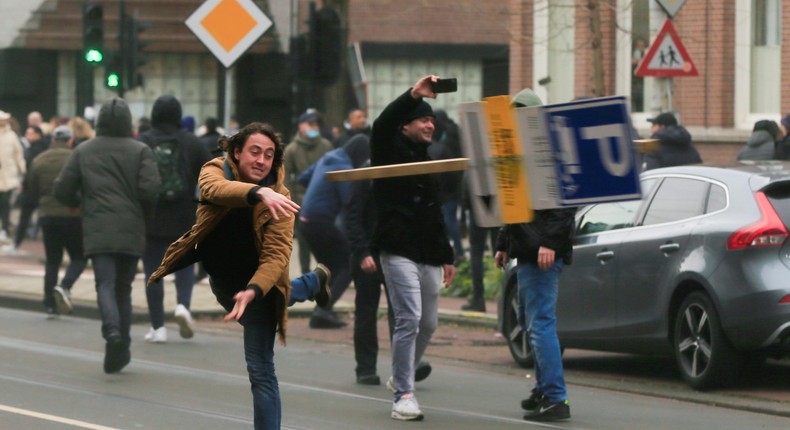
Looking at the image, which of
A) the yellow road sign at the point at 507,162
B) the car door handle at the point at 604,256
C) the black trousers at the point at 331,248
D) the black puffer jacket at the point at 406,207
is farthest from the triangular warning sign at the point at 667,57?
the yellow road sign at the point at 507,162

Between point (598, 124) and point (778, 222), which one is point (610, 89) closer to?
point (778, 222)

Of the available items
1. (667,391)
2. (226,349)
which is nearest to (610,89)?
(226,349)

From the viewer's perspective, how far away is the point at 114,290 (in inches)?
459

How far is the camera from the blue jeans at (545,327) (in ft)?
30.5

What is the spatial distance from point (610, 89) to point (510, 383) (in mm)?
12176

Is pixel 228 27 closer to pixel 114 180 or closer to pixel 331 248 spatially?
pixel 331 248

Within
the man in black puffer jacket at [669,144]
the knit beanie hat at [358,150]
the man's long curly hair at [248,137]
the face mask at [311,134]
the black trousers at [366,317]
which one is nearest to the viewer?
the man's long curly hair at [248,137]

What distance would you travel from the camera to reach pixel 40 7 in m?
37.1

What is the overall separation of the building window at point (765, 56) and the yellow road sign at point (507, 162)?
1405 centimetres

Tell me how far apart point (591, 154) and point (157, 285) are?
6.07m

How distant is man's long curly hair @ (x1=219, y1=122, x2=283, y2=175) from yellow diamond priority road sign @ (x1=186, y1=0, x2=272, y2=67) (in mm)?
6586

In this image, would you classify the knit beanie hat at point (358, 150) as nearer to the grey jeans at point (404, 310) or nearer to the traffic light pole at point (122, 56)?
the grey jeans at point (404, 310)

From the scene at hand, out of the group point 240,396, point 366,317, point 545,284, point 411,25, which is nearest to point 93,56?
point 366,317

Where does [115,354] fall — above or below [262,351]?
below
